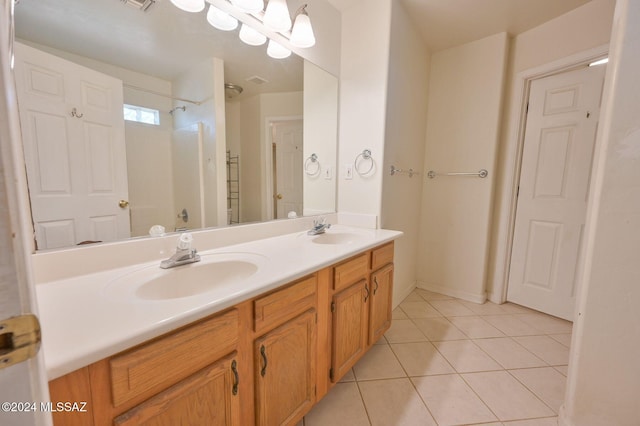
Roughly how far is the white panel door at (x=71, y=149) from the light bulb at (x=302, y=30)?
0.98 m

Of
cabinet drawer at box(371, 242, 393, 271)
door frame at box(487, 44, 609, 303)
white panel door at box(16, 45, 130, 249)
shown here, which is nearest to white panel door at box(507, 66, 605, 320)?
door frame at box(487, 44, 609, 303)

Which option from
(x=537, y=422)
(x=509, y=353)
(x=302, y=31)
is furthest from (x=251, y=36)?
(x=509, y=353)

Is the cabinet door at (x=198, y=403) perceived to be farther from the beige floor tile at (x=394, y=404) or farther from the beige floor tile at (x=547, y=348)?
the beige floor tile at (x=547, y=348)

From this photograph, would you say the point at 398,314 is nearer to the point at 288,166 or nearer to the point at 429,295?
the point at 429,295

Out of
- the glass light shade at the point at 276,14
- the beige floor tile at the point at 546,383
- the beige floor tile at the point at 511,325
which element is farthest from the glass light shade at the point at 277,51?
the beige floor tile at the point at 511,325

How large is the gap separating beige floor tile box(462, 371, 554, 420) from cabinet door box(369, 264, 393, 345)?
0.54 meters

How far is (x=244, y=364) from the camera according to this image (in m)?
0.81

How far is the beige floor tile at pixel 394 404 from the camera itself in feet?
3.98

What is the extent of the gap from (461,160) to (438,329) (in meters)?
1.54

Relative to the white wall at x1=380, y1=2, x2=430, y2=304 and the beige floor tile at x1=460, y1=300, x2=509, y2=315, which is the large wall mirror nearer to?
the white wall at x1=380, y1=2, x2=430, y2=304

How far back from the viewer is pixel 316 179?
1944mm

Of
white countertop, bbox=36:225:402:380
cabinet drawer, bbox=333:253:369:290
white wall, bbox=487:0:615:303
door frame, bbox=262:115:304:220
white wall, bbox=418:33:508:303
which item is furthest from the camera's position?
white wall, bbox=418:33:508:303

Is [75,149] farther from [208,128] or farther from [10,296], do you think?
[10,296]

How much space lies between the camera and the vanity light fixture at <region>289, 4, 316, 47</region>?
1.46m
